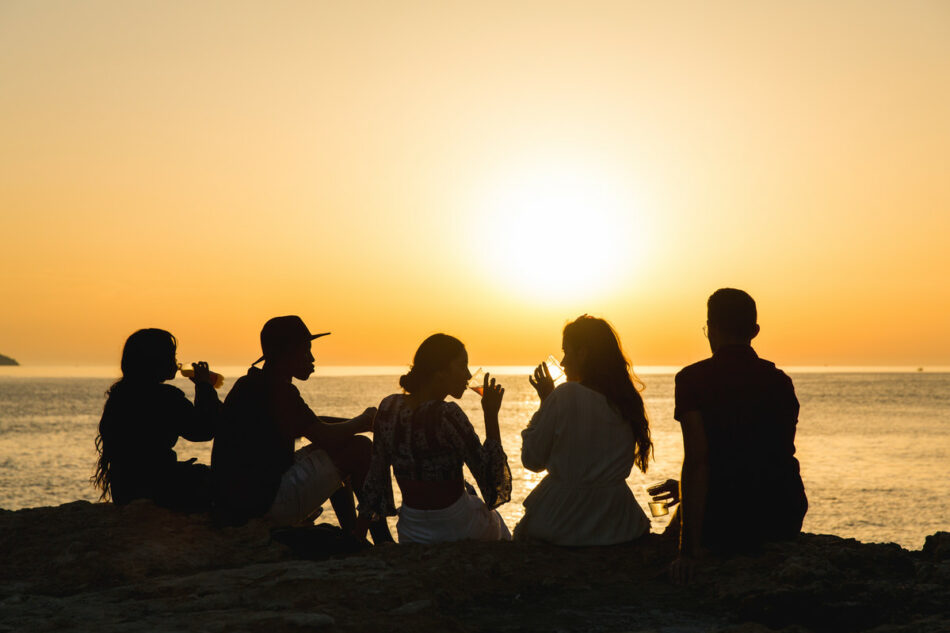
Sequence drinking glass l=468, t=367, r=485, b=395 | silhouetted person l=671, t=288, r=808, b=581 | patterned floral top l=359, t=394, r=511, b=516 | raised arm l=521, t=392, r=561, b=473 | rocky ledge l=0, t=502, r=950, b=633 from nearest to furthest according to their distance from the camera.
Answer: rocky ledge l=0, t=502, r=950, b=633 < silhouetted person l=671, t=288, r=808, b=581 < raised arm l=521, t=392, r=561, b=473 < patterned floral top l=359, t=394, r=511, b=516 < drinking glass l=468, t=367, r=485, b=395

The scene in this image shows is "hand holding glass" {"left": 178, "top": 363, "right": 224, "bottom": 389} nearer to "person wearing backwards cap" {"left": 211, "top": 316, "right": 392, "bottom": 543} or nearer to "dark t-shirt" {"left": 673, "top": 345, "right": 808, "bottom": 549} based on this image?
"person wearing backwards cap" {"left": 211, "top": 316, "right": 392, "bottom": 543}

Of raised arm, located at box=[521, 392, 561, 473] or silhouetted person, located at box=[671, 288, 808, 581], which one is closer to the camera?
silhouetted person, located at box=[671, 288, 808, 581]

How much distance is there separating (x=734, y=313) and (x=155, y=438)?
398 cm

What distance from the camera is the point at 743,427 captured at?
15.7 feet

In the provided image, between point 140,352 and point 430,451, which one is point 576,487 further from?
point 140,352

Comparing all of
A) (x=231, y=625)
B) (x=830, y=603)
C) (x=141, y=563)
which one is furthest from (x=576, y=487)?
(x=141, y=563)

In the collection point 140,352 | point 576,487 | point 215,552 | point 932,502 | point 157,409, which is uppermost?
point 140,352

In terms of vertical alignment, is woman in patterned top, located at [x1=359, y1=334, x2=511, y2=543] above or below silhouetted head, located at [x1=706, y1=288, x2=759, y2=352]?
below

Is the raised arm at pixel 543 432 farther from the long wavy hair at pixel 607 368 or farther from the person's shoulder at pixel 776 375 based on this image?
the person's shoulder at pixel 776 375

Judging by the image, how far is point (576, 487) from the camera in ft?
17.8

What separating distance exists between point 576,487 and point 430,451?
0.96 meters

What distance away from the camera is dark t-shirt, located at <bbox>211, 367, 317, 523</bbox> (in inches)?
231

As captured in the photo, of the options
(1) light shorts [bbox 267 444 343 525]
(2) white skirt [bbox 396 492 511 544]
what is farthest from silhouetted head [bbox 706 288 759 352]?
(1) light shorts [bbox 267 444 343 525]

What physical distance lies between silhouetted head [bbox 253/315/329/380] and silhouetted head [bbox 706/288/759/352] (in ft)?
9.29
